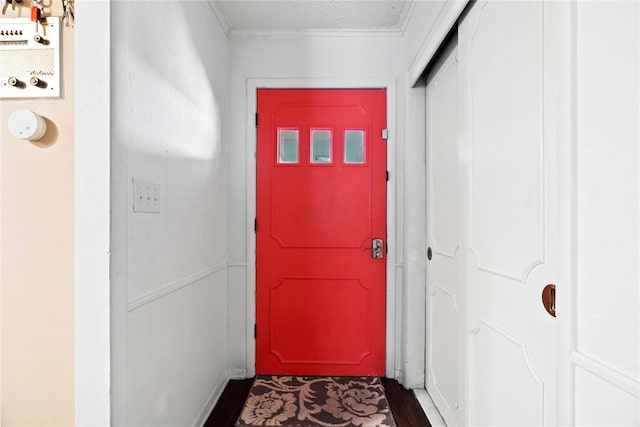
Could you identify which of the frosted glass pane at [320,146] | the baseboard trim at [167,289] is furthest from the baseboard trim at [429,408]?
the frosted glass pane at [320,146]

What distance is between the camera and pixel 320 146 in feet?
7.89

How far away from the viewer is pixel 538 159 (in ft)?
3.19

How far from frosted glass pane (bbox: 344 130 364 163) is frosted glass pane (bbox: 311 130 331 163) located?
4.8 inches

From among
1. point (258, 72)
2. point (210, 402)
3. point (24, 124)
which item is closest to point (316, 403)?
point (210, 402)

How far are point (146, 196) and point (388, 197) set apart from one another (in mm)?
1583

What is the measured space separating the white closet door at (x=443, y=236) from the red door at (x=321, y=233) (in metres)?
0.41

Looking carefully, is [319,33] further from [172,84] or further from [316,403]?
[316,403]

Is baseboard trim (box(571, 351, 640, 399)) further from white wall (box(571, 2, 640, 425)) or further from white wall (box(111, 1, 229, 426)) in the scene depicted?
white wall (box(111, 1, 229, 426))

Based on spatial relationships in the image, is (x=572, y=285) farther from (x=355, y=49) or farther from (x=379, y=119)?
(x=355, y=49)

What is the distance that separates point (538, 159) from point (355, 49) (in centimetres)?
178

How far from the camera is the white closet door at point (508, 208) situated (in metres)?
0.94

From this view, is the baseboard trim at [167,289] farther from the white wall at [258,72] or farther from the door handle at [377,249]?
the door handle at [377,249]

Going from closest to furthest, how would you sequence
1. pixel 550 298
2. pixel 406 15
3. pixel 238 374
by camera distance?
1. pixel 550 298
2. pixel 406 15
3. pixel 238 374

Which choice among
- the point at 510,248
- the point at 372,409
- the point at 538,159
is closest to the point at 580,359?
the point at 510,248
